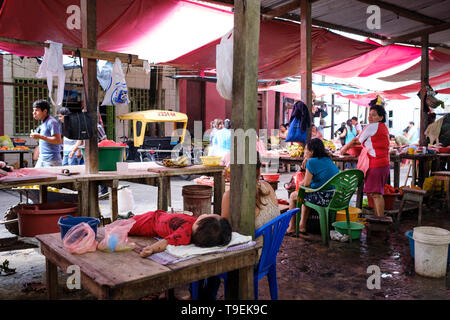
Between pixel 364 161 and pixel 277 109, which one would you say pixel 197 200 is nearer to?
pixel 364 161

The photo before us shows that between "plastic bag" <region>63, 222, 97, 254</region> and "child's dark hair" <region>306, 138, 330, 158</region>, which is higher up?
"child's dark hair" <region>306, 138, 330, 158</region>

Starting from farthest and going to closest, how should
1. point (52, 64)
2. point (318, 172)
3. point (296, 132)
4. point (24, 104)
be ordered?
1. point (24, 104)
2. point (296, 132)
3. point (318, 172)
4. point (52, 64)

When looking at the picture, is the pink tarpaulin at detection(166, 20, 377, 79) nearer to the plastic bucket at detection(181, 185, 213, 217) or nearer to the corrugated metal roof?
the corrugated metal roof

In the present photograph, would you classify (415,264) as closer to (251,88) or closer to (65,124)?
(251,88)

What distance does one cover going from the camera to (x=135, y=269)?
205 centimetres

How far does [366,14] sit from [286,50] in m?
1.76

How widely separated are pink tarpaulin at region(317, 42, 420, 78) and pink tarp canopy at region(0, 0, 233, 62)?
4389mm

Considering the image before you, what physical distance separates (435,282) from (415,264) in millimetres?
285

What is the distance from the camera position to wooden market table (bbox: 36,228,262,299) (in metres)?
1.91

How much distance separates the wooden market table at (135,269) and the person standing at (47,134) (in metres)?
3.43

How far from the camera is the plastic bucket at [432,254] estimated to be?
3971 millimetres

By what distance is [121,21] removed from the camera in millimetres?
6195
